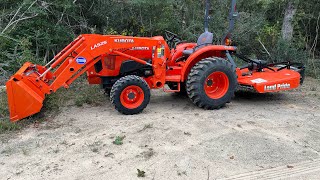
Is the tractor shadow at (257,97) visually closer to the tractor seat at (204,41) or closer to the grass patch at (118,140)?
the tractor seat at (204,41)

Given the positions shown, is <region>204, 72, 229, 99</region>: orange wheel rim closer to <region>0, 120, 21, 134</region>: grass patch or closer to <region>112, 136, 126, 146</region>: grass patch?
<region>112, 136, 126, 146</region>: grass patch

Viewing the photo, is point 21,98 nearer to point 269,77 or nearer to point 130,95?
point 130,95

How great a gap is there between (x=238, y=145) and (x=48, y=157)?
2.32m

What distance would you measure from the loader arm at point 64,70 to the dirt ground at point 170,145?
0.39 meters

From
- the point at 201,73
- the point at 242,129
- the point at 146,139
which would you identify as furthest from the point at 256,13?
the point at 146,139

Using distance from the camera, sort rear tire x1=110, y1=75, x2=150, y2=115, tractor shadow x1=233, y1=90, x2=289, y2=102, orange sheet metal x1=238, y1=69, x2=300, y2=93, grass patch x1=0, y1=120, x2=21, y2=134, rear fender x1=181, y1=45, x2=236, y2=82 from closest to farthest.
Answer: grass patch x1=0, y1=120, x2=21, y2=134
rear tire x1=110, y1=75, x2=150, y2=115
rear fender x1=181, y1=45, x2=236, y2=82
orange sheet metal x1=238, y1=69, x2=300, y2=93
tractor shadow x1=233, y1=90, x2=289, y2=102

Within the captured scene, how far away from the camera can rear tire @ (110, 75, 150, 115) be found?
213 inches

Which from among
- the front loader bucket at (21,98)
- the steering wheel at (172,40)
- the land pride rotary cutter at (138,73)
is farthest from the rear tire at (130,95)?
the steering wheel at (172,40)

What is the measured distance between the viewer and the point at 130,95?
18.1ft

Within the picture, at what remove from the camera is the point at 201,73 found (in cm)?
574

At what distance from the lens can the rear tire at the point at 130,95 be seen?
5.41m

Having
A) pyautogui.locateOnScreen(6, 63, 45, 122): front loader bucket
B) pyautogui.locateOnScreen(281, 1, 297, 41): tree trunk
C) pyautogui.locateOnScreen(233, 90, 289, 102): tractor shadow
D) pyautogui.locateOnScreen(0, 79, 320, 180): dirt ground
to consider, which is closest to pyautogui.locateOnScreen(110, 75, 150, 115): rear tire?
pyautogui.locateOnScreen(0, 79, 320, 180): dirt ground

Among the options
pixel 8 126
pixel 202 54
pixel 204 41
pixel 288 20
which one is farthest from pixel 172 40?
pixel 288 20

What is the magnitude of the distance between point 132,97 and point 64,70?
3.73 feet
